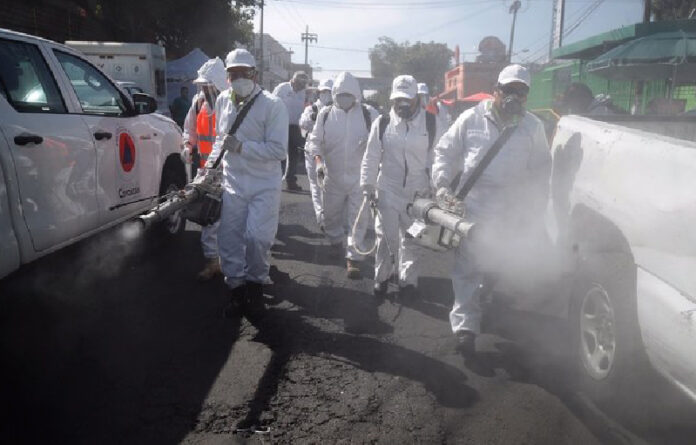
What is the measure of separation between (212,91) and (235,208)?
1.73m

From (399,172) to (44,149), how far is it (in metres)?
2.78

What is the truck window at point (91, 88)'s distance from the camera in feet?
15.4

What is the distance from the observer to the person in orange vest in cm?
556

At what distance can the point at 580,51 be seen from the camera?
17.5 meters

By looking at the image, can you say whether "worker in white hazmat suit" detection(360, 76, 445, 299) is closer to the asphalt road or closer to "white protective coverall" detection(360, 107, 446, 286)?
"white protective coverall" detection(360, 107, 446, 286)

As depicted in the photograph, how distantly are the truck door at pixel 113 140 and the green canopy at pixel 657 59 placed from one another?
27.8ft

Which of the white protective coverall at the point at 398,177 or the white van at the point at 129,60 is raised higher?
the white van at the point at 129,60

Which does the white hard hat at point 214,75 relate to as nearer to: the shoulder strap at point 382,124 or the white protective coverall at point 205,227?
the white protective coverall at point 205,227

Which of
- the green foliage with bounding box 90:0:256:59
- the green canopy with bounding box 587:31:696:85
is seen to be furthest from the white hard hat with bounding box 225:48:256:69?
the green foliage with bounding box 90:0:256:59

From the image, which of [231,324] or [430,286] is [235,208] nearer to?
[231,324]

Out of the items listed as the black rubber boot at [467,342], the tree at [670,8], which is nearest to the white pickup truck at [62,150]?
the black rubber boot at [467,342]

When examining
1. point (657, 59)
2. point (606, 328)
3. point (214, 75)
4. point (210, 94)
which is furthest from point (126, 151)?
point (657, 59)

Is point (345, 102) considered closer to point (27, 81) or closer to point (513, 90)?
point (513, 90)

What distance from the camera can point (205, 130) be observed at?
5.67 m
